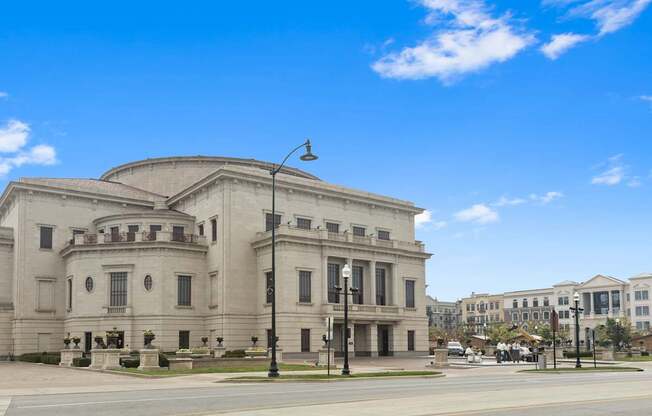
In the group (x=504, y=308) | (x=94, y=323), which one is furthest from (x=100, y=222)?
(x=504, y=308)

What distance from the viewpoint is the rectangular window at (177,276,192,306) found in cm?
6444

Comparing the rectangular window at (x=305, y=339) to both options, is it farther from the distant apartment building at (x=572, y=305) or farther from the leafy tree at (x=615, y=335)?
the distant apartment building at (x=572, y=305)

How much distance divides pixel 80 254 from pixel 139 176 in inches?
659

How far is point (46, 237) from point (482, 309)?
14353 centimetres

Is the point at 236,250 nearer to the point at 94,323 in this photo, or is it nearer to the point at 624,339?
the point at 94,323

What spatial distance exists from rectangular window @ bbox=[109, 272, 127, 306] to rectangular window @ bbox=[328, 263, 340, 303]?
17.7m

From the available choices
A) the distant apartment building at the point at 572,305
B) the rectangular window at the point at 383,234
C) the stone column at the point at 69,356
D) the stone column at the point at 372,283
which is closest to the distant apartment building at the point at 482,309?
the distant apartment building at the point at 572,305

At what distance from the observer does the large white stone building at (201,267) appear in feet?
206

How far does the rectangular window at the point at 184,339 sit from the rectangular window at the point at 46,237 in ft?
50.2

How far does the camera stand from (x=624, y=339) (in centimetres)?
11744

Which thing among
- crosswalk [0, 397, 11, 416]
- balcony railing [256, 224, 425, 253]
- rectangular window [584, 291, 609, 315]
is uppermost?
balcony railing [256, 224, 425, 253]

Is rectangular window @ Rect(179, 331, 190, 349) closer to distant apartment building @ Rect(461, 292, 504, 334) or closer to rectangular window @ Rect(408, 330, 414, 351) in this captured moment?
rectangular window @ Rect(408, 330, 414, 351)

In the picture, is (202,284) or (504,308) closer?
(202,284)

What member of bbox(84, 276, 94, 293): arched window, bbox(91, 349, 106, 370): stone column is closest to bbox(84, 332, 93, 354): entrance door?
bbox(84, 276, 94, 293): arched window
